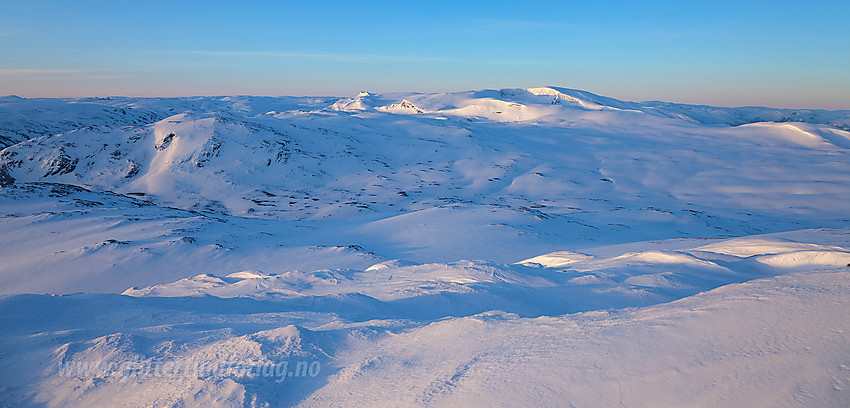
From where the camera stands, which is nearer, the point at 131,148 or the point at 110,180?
the point at 110,180

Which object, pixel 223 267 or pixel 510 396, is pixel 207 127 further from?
pixel 510 396

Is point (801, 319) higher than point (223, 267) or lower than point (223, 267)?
higher

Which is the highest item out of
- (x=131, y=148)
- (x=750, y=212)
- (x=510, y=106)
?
(x=510, y=106)

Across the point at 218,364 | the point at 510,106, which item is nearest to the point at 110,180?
the point at 218,364

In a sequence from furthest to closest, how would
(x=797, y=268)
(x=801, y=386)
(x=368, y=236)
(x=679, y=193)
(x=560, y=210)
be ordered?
1. (x=679, y=193)
2. (x=560, y=210)
3. (x=368, y=236)
4. (x=797, y=268)
5. (x=801, y=386)

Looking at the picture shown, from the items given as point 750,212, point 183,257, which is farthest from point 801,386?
point 750,212

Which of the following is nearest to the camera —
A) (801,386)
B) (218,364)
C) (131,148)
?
(801,386)
